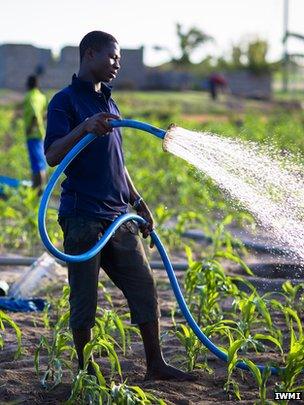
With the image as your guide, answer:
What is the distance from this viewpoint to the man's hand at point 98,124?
4418 millimetres

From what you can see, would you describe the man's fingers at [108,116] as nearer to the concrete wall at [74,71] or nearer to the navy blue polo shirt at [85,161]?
the navy blue polo shirt at [85,161]

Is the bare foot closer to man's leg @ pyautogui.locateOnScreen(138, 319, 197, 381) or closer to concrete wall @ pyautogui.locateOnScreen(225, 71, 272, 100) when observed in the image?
man's leg @ pyautogui.locateOnScreen(138, 319, 197, 381)

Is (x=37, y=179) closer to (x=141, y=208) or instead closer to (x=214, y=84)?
(x=141, y=208)

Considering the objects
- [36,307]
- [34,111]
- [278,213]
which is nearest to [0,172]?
[34,111]

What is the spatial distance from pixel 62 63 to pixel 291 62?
10.9 m

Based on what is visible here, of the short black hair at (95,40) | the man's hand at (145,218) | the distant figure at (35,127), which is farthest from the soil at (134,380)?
the distant figure at (35,127)

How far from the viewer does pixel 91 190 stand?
4605 mm

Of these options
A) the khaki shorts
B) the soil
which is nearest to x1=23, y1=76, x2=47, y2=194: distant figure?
the soil

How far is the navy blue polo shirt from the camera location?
459 cm

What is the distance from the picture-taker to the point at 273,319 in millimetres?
6246

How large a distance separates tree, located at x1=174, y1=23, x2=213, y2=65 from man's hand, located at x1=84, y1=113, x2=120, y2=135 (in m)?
60.3

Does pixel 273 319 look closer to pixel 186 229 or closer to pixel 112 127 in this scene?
pixel 112 127

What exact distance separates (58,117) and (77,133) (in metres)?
0.14

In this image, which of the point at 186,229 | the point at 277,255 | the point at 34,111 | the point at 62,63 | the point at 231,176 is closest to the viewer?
the point at 231,176
